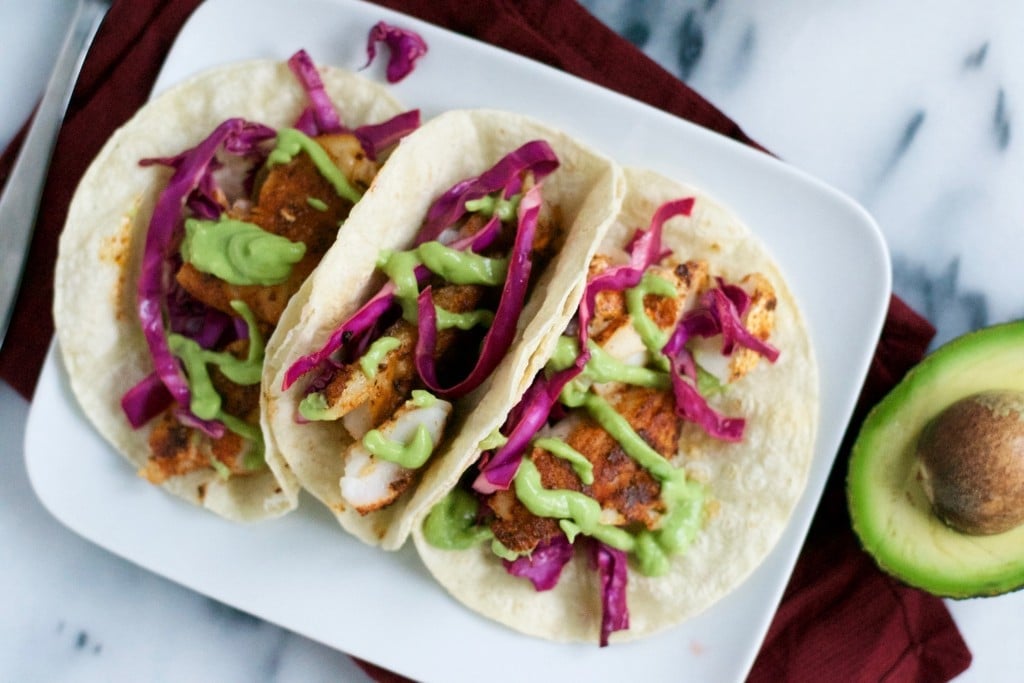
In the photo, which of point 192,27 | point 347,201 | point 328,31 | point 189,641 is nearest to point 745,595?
point 347,201

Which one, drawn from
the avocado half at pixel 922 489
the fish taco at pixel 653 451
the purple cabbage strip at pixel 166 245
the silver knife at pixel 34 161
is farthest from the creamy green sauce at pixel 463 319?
the silver knife at pixel 34 161

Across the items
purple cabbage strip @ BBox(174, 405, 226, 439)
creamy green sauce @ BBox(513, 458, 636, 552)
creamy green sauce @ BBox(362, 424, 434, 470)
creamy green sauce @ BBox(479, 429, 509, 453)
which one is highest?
creamy green sauce @ BBox(479, 429, 509, 453)

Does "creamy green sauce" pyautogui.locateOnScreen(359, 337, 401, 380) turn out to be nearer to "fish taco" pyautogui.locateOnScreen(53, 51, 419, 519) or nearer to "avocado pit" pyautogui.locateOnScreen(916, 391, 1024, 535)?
"fish taco" pyautogui.locateOnScreen(53, 51, 419, 519)

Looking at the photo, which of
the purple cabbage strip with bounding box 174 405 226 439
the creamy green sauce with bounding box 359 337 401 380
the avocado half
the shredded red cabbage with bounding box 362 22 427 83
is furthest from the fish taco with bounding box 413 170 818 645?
the shredded red cabbage with bounding box 362 22 427 83

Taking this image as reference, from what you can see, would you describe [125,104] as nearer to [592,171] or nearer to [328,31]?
[328,31]

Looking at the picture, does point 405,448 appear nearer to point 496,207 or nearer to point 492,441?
point 492,441

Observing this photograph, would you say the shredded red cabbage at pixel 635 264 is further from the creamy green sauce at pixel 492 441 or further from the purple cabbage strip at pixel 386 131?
the purple cabbage strip at pixel 386 131
